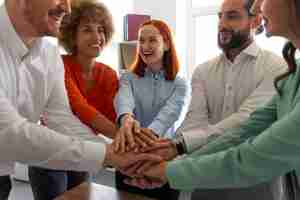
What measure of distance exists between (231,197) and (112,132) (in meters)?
0.75

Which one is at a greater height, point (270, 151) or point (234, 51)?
point (234, 51)

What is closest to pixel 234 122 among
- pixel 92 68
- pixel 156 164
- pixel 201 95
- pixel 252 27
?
pixel 201 95

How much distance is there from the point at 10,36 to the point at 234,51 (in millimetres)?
1084

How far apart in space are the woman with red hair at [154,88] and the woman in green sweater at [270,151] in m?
0.69

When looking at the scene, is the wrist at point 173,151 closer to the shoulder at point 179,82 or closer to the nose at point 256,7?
the shoulder at point 179,82

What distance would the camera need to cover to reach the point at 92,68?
2109mm

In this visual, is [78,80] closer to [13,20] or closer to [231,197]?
[13,20]

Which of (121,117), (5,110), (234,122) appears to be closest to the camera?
(5,110)

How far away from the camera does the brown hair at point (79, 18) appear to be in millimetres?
2047

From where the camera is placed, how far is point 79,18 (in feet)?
6.76

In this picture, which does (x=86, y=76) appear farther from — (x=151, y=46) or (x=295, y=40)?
(x=295, y=40)

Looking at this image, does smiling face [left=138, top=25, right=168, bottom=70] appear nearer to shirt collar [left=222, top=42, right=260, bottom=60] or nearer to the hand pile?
the hand pile

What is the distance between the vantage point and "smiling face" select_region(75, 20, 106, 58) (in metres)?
2.04

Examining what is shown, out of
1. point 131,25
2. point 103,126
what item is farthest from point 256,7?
point 131,25
